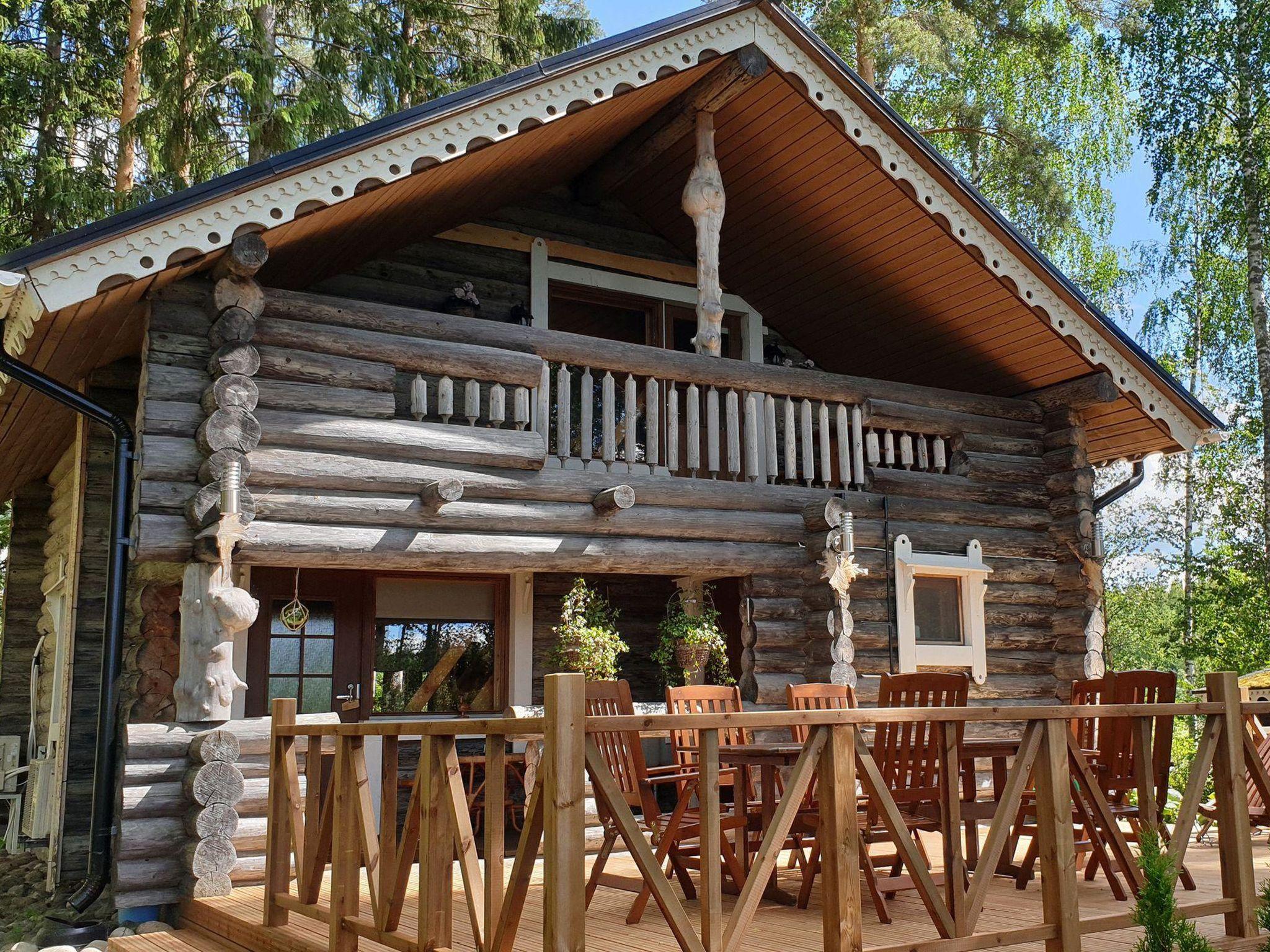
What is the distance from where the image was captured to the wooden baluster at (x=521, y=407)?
26.4 feet

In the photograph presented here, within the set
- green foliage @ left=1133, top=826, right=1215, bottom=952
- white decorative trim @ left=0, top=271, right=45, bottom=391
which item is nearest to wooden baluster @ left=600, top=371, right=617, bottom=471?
white decorative trim @ left=0, top=271, right=45, bottom=391

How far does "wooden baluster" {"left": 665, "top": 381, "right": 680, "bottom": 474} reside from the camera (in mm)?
8641

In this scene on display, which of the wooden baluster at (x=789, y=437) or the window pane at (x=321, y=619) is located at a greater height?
the wooden baluster at (x=789, y=437)

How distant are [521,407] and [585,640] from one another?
5.70ft

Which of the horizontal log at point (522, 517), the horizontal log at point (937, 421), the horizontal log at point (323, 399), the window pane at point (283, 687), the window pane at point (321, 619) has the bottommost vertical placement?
the window pane at point (283, 687)

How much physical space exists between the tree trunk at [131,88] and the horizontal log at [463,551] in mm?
8521

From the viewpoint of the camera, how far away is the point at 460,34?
16312 millimetres

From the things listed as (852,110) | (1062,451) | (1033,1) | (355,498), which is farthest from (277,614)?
(1033,1)

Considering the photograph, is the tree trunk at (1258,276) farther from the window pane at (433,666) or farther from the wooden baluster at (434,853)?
the wooden baluster at (434,853)

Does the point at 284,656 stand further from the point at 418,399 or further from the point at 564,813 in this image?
the point at 564,813

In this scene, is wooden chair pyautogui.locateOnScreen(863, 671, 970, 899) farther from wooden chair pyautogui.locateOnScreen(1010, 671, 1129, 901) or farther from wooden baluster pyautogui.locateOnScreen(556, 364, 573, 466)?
wooden baluster pyautogui.locateOnScreen(556, 364, 573, 466)

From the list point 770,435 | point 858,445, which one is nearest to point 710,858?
point 770,435

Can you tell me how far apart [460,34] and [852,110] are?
913cm

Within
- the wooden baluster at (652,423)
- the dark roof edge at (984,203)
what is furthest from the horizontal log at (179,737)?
the dark roof edge at (984,203)
